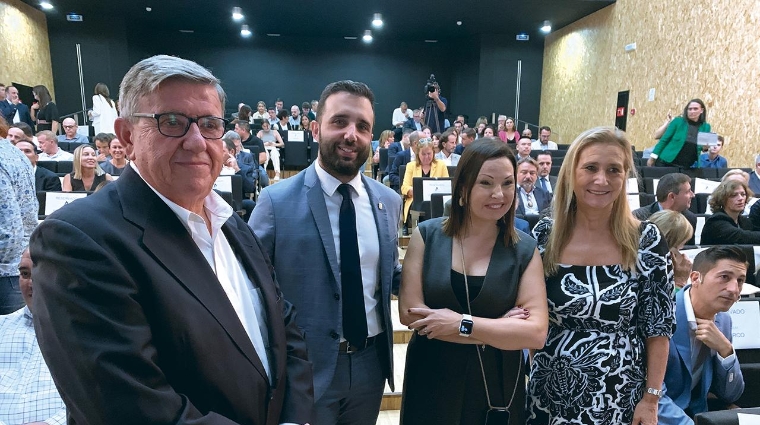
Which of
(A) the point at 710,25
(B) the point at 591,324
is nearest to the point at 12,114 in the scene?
(B) the point at 591,324

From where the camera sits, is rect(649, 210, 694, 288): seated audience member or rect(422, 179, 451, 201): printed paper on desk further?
rect(422, 179, 451, 201): printed paper on desk

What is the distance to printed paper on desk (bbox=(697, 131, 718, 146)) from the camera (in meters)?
5.79

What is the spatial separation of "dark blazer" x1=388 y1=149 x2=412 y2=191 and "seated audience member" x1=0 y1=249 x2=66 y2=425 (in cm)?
486

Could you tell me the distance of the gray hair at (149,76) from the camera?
2.87 feet

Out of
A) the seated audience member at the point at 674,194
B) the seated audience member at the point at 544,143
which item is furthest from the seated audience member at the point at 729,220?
the seated audience member at the point at 544,143

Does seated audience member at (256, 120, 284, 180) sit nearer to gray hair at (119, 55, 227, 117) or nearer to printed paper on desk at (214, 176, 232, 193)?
printed paper on desk at (214, 176, 232, 193)

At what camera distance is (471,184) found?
1.48 metres

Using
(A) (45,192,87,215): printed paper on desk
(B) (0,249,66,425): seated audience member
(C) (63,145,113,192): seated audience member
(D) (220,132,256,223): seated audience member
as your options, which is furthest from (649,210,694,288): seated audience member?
(C) (63,145,113,192): seated audience member

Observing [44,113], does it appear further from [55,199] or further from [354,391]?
[354,391]

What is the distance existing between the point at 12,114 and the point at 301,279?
30.1ft

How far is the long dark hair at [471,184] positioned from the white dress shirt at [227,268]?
0.72 m

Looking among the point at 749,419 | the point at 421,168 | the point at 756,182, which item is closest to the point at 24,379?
the point at 749,419

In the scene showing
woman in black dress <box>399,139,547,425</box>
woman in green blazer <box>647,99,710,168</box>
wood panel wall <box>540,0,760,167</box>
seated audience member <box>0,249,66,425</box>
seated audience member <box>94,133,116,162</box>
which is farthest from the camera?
wood panel wall <box>540,0,760,167</box>

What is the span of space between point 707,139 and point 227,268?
6.63 metres
